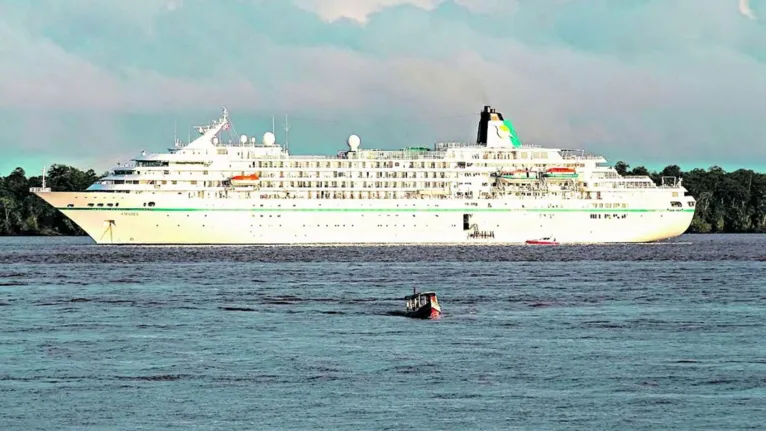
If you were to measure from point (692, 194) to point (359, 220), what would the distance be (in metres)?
92.3

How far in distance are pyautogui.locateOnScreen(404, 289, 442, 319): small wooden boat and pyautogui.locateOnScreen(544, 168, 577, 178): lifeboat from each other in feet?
209

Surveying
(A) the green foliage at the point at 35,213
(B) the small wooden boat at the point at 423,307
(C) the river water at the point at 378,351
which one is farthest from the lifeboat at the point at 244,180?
(A) the green foliage at the point at 35,213

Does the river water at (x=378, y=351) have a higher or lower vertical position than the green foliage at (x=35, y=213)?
lower

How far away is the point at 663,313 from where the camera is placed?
49125 millimetres

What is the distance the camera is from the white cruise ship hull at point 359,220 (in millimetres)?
100688

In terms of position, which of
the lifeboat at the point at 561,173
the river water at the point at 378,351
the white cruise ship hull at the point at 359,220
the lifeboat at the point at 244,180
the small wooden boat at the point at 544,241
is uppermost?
the lifeboat at the point at 561,173

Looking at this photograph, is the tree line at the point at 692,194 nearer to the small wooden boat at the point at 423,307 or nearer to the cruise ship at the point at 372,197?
the cruise ship at the point at 372,197

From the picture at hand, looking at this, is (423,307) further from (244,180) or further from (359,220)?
(244,180)

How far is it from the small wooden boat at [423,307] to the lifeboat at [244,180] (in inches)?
2261

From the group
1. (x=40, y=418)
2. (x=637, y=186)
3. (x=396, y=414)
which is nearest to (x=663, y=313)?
(x=396, y=414)

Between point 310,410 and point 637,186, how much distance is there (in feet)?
281

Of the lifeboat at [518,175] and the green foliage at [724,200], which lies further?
the green foliage at [724,200]

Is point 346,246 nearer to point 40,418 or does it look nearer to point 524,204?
point 524,204

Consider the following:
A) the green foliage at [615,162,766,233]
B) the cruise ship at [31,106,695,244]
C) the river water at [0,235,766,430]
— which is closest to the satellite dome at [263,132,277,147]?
the cruise ship at [31,106,695,244]
